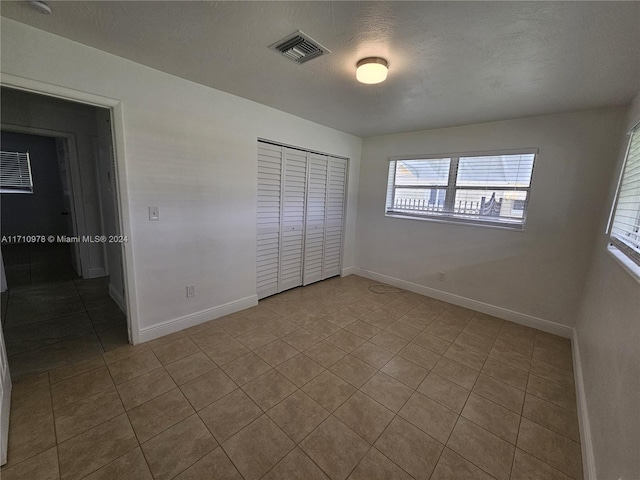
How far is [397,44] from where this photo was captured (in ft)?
5.22

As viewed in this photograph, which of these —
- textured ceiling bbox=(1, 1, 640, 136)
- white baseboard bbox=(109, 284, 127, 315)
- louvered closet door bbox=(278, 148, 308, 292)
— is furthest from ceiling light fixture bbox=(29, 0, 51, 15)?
white baseboard bbox=(109, 284, 127, 315)

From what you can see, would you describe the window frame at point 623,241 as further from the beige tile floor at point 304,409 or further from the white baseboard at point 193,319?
the white baseboard at point 193,319

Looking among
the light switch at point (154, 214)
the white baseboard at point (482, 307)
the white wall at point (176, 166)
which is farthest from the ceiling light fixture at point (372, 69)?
the white baseboard at point (482, 307)

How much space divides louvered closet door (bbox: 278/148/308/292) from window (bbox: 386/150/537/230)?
4.63 feet

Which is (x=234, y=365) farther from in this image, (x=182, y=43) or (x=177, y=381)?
(x=182, y=43)

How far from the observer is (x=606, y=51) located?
5.01ft

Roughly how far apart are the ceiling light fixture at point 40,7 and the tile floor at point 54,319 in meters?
2.32

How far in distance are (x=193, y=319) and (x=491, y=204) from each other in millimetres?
3604

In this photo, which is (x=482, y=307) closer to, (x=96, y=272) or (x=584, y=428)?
(x=584, y=428)

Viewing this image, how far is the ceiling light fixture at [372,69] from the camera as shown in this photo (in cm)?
175

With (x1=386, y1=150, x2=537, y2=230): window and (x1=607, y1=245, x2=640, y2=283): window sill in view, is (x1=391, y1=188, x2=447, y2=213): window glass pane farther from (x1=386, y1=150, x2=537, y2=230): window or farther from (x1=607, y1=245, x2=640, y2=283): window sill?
(x1=607, y1=245, x2=640, y2=283): window sill

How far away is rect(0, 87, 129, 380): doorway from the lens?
2.26m

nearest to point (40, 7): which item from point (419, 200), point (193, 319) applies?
point (193, 319)

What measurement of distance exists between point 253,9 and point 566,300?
3719 millimetres
